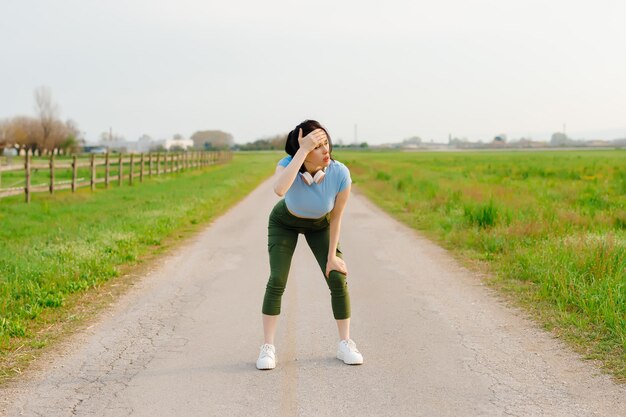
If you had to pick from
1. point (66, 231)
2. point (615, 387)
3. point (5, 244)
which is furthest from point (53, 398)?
point (66, 231)

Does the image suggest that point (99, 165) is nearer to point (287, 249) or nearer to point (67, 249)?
point (67, 249)

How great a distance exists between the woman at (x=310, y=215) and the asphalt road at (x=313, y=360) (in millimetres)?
310

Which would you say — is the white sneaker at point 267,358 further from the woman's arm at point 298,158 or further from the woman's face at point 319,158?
the woman's face at point 319,158

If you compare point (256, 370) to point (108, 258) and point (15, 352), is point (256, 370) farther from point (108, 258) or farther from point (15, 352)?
point (108, 258)

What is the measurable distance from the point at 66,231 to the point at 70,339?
6.99m

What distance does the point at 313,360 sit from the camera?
4.97m

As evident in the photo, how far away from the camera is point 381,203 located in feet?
68.3

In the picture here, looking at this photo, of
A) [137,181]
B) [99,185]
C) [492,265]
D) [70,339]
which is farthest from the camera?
[137,181]

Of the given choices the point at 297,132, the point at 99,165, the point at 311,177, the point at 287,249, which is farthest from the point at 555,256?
the point at 99,165

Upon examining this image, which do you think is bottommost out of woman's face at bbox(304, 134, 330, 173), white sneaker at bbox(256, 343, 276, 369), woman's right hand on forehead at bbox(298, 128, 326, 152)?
white sneaker at bbox(256, 343, 276, 369)

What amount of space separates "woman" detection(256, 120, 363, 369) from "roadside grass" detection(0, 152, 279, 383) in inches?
76.6

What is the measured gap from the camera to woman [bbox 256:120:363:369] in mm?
4520

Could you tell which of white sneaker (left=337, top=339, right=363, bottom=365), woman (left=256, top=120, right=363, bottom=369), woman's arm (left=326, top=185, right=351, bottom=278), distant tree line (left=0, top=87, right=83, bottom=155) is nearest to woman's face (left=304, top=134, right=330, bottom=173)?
woman (left=256, top=120, right=363, bottom=369)

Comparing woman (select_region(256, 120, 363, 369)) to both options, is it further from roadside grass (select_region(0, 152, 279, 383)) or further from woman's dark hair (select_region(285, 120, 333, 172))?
roadside grass (select_region(0, 152, 279, 383))
